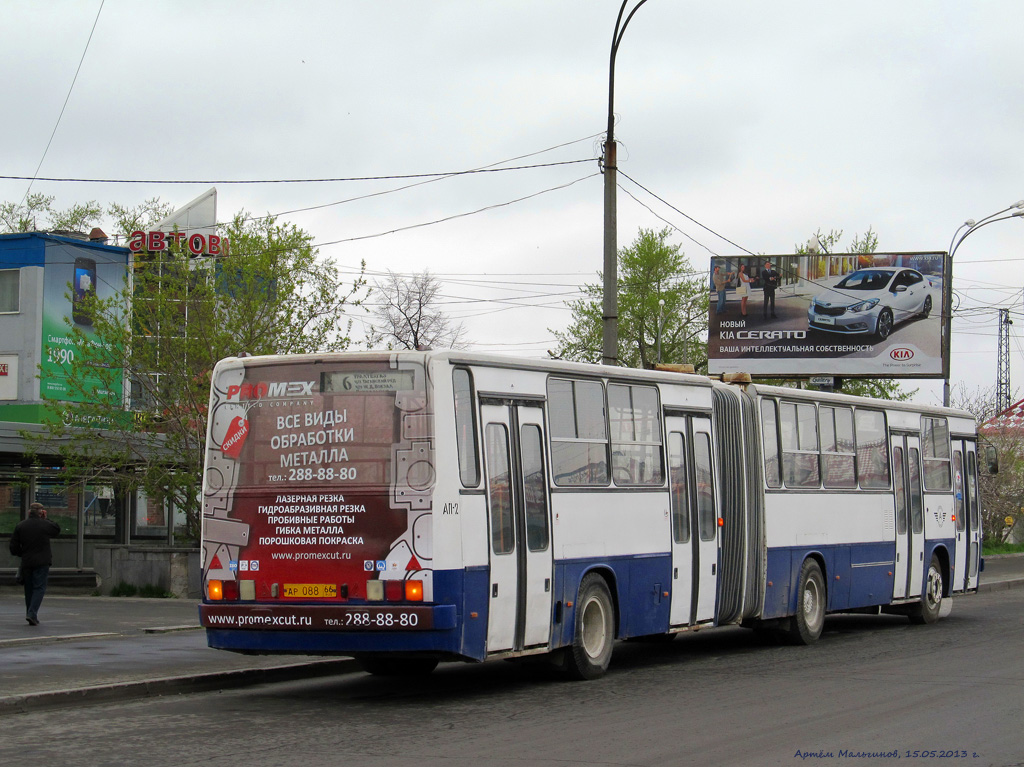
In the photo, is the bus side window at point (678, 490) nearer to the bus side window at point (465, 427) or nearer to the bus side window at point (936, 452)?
the bus side window at point (465, 427)

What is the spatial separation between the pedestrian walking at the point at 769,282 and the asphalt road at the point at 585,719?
89.2ft

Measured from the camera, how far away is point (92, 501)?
30875mm

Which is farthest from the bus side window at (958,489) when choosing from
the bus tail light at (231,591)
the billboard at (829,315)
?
the billboard at (829,315)

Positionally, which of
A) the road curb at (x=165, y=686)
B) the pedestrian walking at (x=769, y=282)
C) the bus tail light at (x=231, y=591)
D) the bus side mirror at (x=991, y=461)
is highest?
the pedestrian walking at (x=769, y=282)

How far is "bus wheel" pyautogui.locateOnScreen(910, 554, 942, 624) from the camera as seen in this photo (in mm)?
19703

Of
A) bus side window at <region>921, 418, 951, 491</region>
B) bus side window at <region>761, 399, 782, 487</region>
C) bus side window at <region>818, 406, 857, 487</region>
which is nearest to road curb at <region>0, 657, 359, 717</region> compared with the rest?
bus side window at <region>761, 399, 782, 487</region>

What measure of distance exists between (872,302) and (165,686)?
1280 inches

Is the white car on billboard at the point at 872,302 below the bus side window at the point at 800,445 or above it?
above

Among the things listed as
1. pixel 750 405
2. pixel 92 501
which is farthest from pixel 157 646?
pixel 92 501

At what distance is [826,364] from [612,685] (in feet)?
97.3

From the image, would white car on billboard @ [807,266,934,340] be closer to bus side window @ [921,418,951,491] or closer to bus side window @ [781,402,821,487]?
bus side window @ [921,418,951,491]

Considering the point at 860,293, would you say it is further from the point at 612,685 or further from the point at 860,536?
the point at 612,685

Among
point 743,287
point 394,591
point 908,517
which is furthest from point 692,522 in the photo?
point 743,287

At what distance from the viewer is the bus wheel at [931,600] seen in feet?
64.6
